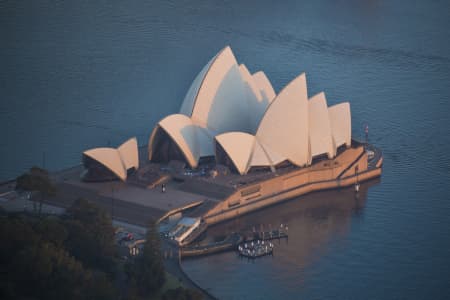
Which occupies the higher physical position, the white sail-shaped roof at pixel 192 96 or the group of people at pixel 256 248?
the white sail-shaped roof at pixel 192 96

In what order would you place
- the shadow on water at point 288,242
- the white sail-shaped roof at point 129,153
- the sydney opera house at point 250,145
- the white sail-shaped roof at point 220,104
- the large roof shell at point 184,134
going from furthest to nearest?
the white sail-shaped roof at point 220,104 < the large roof shell at point 184,134 < the white sail-shaped roof at point 129,153 < the sydney opera house at point 250,145 < the shadow on water at point 288,242

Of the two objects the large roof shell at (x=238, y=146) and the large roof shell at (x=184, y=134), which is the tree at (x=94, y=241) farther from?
the large roof shell at (x=238, y=146)

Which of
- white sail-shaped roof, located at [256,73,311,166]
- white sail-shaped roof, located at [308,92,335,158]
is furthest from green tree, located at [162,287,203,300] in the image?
white sail-shaped roof, located at [308,92,335,158]

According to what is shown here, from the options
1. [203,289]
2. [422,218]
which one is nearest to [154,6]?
[422,218]

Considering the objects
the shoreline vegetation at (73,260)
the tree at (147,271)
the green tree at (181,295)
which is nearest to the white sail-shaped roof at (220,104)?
the shoreline vegetation at (73,260)

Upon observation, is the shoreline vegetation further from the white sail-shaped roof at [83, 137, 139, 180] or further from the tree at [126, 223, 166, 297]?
the white sail-shaped roof at [83, 137, 139, 180]

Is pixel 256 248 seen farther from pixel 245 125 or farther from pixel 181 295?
pixel 245 125

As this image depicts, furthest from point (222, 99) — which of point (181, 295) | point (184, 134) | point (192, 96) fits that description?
point (181, 295)
